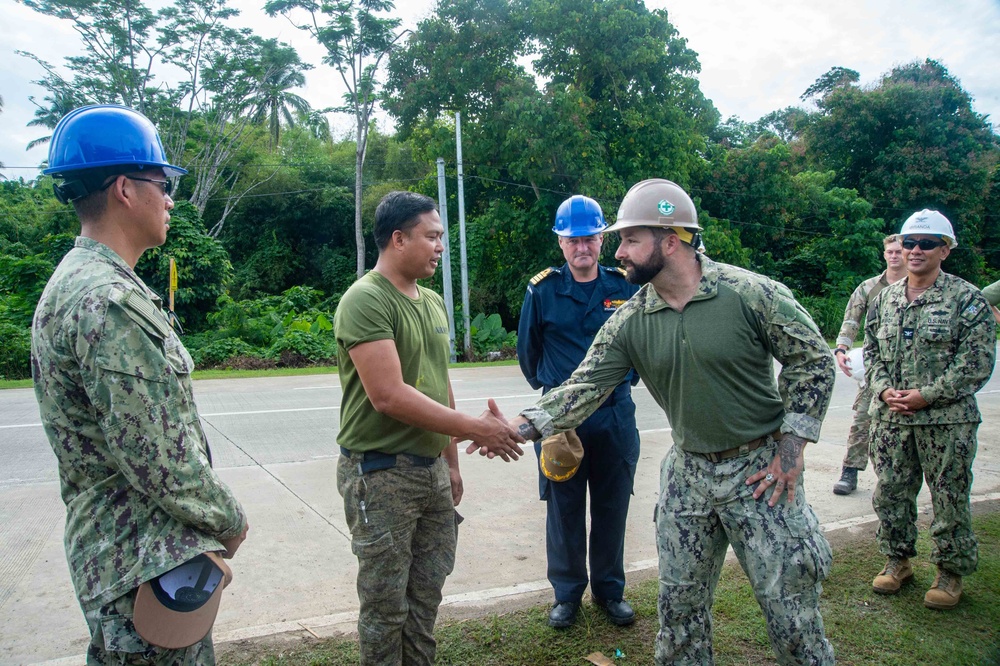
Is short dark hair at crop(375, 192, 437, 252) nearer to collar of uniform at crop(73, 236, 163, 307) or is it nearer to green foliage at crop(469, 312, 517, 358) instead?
collar of uniform at crop(73, 236, 163, 307)

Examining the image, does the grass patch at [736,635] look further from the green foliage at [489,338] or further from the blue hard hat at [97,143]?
the green foliage at [489,338]

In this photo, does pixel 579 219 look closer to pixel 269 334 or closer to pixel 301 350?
pixel 301 350

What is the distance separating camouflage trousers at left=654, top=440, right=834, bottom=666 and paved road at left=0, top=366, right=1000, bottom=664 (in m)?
1.50

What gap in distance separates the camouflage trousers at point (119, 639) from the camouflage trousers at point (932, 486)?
404 centimetres

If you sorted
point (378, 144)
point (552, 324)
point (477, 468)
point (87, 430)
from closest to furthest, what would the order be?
point (87, 430) < point (552, 324) < point (477, 468) < point (378, 144)

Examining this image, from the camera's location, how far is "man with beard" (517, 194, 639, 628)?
13.0 ft

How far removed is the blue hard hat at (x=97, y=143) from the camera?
2.09m

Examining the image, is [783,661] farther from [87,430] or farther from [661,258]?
[87,430]

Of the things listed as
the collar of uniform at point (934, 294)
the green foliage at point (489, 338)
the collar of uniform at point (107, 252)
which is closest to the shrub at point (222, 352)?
the green foliage at point (489, 338)

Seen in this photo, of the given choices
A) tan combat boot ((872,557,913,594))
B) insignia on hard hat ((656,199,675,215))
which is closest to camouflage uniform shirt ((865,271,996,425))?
tan combat boot ((872,557,913,594))

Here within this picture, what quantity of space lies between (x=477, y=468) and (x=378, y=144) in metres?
37.2

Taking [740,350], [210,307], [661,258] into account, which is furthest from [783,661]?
[210,307]

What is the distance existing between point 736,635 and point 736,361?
1.73m

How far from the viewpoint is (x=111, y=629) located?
2016 mm
